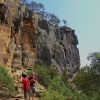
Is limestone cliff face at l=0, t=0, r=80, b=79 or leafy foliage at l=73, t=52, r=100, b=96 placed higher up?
limestone cliff face at l=0, t=0, r=80, b=79

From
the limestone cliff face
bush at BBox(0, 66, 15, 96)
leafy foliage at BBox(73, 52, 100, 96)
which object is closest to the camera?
bush at BBox(0, 66, 15, 96)

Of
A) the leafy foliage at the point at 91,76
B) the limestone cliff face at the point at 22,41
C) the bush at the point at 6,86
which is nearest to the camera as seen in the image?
the bush at the point at 6,86

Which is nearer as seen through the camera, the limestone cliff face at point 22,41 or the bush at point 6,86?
the bush at point 6,86

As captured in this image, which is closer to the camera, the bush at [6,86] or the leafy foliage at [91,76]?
the bush at [6,86]

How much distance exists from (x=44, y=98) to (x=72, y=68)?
110 ft

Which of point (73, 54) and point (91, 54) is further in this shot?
point (73, 54)

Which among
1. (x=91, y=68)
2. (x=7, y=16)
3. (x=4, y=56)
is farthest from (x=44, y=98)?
(x=7, y=16)

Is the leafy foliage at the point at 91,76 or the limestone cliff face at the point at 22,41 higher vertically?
the limestone cliff face at the point at 22,41

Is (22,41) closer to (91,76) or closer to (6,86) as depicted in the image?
(91,76)

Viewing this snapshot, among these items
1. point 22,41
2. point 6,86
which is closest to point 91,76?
point 6,86

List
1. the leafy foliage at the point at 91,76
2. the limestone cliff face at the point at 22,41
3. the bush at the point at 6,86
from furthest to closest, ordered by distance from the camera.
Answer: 1. the limestone cliff face at the point at 22,41
2. the leafy foliage at the point at 91,76
3. the bush at the point at 6,86

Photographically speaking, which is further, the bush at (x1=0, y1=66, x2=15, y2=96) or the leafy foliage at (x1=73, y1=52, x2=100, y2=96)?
the leafy foliage at (x1=73, y1=52, x2=100, y2=96)

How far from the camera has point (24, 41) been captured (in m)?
25.4

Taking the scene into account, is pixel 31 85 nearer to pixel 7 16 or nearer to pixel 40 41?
pixel 7 16
